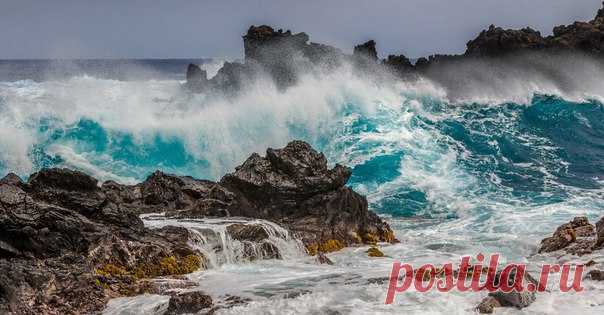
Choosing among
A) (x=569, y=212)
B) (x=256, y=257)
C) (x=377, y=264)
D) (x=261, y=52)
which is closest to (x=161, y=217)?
(x=256, y=257)

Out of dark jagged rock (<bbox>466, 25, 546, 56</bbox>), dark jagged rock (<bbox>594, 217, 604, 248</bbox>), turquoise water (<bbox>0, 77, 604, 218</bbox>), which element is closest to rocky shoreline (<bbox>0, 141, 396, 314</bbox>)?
dark jagged rock (<bbox>594, 217, 604, 248</bbox>)

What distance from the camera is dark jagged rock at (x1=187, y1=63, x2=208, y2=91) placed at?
4453cm

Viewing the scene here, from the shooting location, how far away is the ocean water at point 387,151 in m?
9.72

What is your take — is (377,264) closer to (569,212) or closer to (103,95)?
(569,212)

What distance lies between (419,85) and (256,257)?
31818 millimetres

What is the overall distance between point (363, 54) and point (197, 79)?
1412 centimetres

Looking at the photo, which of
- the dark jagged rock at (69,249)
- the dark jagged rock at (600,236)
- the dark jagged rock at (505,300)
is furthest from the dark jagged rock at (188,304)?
the dark jagged rock at (600,236)

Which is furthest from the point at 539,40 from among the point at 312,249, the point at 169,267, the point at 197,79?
the point at 169,267

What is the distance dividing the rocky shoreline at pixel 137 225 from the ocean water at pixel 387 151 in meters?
0.69

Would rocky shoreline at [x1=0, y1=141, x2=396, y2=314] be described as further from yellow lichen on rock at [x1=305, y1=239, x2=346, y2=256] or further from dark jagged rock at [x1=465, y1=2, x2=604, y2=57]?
dark jagged rock at [x1=465, y1=2, x2=604, y2=57]

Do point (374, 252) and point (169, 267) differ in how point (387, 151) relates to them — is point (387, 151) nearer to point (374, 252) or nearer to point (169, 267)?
point (374, 252)

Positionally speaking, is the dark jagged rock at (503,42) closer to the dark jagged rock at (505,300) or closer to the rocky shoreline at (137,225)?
the rocky shoreline at (137,225)

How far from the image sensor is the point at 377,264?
475 inches

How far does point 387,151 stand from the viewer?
26625 millimetres
